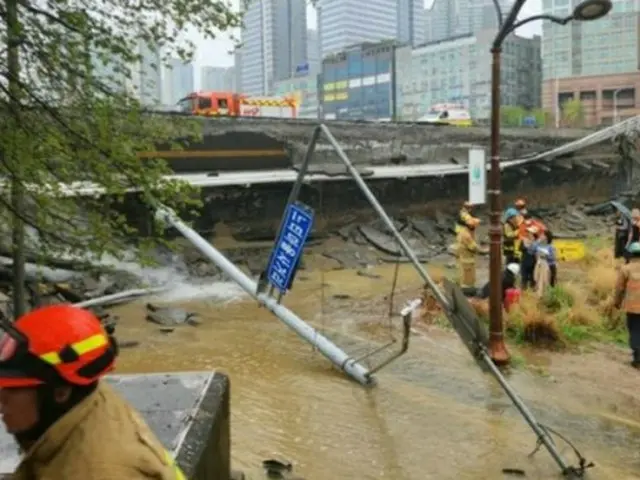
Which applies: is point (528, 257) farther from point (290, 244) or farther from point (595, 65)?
point (595, 65)

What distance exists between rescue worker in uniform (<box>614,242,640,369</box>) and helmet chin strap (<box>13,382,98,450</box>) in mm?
8768

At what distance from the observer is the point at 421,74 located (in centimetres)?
8138

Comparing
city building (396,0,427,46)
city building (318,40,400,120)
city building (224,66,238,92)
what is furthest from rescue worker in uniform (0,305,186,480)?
city building (224,66,238,92)

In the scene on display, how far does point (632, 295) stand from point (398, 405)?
3.53 meters

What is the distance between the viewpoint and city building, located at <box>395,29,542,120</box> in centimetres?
7425

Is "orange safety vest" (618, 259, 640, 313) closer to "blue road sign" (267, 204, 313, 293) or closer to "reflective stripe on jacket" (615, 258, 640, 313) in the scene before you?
"reflective stripe on jacket" (615, 258, 640, 313)

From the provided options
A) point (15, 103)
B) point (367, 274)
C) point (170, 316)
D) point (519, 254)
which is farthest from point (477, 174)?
point (367, 274)

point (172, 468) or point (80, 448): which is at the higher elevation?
point (80, 448)

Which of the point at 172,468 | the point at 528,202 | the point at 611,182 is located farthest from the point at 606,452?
the point at 611,182

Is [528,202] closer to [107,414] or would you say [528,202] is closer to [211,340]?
[211,340]

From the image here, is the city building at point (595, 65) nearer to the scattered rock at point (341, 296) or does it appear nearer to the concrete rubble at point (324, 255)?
the concrete rubble at point (324, 255)

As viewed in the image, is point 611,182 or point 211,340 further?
point 611,182

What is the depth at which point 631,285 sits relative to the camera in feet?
30.1

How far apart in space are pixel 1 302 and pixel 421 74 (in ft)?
248
